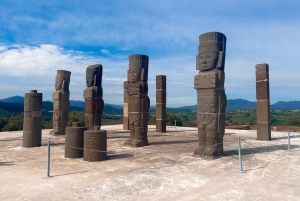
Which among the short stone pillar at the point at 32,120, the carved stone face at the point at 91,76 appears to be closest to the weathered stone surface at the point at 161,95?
the carved stone face at the point at 91,76

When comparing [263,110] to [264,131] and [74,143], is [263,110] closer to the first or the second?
[264,131]

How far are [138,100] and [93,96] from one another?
131 inches

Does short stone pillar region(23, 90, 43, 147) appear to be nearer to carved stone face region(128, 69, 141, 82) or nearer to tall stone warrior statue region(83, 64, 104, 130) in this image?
tall stone warrior statue region(83, 64, 104, 130)

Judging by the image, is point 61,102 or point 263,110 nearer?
point 263,110

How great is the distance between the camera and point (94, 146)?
7652 mm

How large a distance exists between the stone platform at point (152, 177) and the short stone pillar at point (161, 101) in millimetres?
7256

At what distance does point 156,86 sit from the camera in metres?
16.4

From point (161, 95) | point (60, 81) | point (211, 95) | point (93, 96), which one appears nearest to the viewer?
point (211, 95)

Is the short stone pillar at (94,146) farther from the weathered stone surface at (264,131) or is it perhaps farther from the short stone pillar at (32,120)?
the weathered stone surface at (264,131)

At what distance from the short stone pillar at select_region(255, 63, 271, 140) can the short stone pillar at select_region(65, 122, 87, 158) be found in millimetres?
8920

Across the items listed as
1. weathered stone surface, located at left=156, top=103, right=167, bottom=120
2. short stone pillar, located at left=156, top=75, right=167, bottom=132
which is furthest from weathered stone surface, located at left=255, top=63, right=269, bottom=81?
weathered stone surface, located at left=156, top=103, right=167, bottom=120

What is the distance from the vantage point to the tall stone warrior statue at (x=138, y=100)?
10.4 metres

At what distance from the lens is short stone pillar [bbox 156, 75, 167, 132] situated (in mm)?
16078

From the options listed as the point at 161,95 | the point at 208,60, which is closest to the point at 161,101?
the point at 161,95
